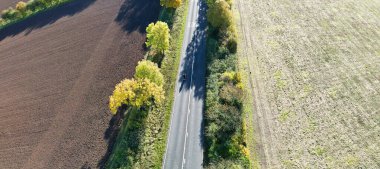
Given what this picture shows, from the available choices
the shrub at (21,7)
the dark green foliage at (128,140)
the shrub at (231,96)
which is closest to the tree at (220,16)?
the shrub at (231,96)

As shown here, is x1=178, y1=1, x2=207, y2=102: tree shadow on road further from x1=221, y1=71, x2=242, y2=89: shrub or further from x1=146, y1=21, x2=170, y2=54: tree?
x1=146, y1=21, x2=170, y2=54: tree

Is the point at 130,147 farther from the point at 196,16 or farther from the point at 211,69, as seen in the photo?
the point at 196,16

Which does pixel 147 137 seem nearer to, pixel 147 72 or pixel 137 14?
pixel 147 72

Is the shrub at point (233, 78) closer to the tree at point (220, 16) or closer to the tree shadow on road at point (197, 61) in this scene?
the tree shadow on road at point (197, 61)

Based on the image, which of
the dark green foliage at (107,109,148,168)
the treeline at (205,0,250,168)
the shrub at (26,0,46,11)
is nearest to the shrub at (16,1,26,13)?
the shrub at (26,0,46,11)

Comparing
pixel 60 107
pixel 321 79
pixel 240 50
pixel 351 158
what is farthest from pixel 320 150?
pixel 60 107
